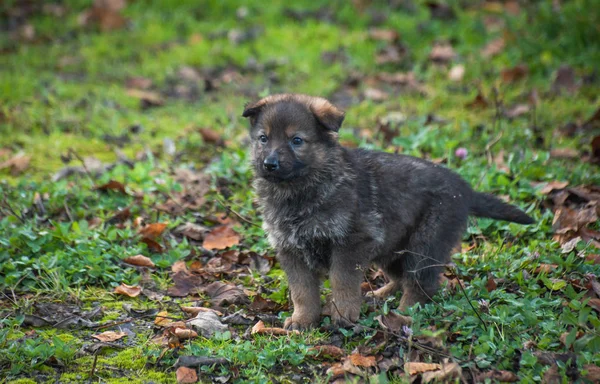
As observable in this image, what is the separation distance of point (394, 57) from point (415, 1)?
1.95 meters

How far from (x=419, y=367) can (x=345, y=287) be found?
2.68 ft

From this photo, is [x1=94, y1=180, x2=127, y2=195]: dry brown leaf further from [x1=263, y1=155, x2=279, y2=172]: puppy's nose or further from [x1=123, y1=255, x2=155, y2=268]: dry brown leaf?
[x1=263, y1=155, x2=279, y2=172]: puppy's nose

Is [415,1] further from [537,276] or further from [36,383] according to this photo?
[36,383]

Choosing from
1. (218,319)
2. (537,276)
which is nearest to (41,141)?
(218,319)

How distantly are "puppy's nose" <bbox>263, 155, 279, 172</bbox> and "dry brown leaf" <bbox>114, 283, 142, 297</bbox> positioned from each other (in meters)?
1.27

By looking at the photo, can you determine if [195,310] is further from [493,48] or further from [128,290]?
[493,48]

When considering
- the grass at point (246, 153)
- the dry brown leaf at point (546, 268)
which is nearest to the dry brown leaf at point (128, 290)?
the grass at point (246, 153)

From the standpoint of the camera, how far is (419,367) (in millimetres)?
3918

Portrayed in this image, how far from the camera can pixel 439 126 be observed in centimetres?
775

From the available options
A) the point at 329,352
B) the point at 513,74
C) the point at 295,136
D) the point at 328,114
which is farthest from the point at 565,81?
the point at 329,352

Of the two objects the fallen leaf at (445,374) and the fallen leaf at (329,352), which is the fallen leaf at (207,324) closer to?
the fallen leaf at (329,352)

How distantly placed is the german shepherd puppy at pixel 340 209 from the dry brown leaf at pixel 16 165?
3.18 metres

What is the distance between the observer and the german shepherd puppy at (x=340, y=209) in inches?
183

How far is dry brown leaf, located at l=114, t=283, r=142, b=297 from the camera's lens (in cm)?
504
